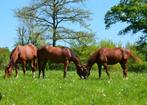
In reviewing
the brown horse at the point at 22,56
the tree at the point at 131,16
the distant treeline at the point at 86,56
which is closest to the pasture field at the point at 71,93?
the brown horse at the point at 22,56

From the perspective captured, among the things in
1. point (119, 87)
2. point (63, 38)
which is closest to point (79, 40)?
point (63, 38)

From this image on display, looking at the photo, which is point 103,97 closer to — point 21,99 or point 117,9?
point 21,99

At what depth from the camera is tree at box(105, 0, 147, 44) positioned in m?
85.6

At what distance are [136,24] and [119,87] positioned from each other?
215 feet

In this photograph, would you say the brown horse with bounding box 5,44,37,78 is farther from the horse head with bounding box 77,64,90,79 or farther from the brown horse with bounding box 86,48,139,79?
the brown horse with bounding box 86,48,139,79

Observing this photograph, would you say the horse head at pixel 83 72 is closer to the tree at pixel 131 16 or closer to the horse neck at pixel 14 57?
the horse neck at pixel 14 57

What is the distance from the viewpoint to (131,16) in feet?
281

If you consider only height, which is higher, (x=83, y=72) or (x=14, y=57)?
(x=14, y=57)

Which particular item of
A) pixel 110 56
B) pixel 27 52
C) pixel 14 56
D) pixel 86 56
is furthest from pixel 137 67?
pixel 14 56

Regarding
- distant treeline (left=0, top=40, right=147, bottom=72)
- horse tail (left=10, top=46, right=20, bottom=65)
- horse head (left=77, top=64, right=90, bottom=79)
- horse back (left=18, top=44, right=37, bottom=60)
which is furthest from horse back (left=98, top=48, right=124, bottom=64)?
distant treeline (left=0, top=40, right=147, bottom=72)

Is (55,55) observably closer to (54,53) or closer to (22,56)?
(54,53)

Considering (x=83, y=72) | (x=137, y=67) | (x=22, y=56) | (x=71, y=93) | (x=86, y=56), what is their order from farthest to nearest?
(x=86, y=56)
(x=137, y=67)
(x=83, y=72)
(x=22, y=56)
(x=71, y=93)

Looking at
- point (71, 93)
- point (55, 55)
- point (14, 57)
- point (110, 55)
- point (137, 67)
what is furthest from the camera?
point (137, 67)

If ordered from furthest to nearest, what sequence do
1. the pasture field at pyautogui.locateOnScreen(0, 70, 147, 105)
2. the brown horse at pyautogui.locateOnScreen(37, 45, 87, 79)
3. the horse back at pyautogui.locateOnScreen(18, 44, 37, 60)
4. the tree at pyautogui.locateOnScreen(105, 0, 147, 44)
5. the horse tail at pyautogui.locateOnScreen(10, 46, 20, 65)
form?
the tree at pyautogui.locateOnScreen(105, 0, 147, 44) < the brown horse at pyautogui.locateOnScreen(37, 45, 87, 79) < the horse back at pyautogui.locateOnScreen(18, 44, 37, 60) < the horse tail at pyautogui.locateOnScreen(10, 46, 20, 65) < the pasture field at pyautogui.locateOnScreen(0, 70, 147, 105)
